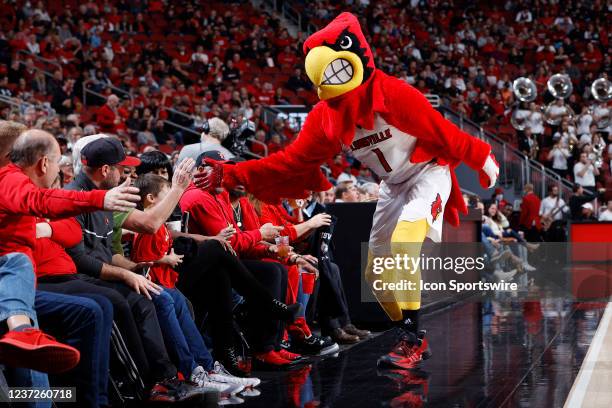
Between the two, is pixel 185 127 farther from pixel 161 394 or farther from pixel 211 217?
pixel 161 394

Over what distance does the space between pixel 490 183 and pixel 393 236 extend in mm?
845

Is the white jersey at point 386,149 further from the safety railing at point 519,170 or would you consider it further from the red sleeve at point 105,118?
the safety railing at point 519,170

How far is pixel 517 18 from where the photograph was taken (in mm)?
27672

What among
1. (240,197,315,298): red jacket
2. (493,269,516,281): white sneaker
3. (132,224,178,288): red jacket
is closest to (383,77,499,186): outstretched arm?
(240,197,315,298): red jacket

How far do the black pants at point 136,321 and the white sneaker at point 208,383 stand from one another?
191 millimetres

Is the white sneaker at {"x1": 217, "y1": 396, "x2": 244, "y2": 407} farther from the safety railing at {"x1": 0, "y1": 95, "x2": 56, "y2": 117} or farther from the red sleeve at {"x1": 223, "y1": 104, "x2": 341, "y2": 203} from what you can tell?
the safety railing at {"x1": 0, "y1": 95, "x2": 56, "y2": 117}

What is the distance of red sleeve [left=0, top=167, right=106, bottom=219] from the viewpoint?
12.7ft

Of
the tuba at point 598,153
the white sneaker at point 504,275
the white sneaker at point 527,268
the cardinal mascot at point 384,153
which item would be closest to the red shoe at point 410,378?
the cardinal mascot at point 384,153

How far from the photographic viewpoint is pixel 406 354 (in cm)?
589

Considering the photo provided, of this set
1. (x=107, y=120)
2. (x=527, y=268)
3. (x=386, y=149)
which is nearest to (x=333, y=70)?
(x=386, y=149)

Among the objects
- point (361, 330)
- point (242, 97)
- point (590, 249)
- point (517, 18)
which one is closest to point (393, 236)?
point (361, 330)

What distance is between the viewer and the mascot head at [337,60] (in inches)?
225

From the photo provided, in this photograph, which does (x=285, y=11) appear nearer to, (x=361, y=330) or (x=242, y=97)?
(x=242, y=97)

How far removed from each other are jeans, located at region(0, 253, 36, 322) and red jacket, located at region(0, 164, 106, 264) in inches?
5.4
